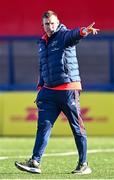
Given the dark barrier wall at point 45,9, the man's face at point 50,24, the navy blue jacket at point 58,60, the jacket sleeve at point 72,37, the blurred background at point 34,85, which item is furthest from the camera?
the dark barrier wall at point 45,9

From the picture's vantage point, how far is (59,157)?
12297mm

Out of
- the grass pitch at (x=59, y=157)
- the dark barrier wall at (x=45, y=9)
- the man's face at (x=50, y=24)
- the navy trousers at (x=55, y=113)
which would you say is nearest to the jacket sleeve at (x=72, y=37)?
the man's face at (x=50, y=24)

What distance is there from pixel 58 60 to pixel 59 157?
9.29 feet

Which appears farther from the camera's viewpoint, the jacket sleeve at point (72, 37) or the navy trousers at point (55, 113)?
the navy trousers at point (55, 113)

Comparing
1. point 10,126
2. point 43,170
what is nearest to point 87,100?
point 10,126

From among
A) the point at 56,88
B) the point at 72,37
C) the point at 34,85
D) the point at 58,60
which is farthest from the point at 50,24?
the point at 34,85

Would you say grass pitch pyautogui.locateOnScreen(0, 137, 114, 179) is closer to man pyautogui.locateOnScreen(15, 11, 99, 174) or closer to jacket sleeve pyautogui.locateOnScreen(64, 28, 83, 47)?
man pyautogui.locateOnScreen(15, 11, 99, 174)

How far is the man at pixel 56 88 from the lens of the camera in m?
9.81

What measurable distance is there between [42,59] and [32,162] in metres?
1.26

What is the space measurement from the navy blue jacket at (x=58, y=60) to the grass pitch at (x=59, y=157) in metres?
1.15

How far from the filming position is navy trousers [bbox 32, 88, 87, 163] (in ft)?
32.4

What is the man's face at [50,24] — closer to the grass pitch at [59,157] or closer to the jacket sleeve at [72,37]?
the jacket sleeve at [72,37]

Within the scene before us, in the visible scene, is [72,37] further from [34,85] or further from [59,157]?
[34,85]

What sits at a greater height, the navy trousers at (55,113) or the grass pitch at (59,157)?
the navy trousers at (55,113)
